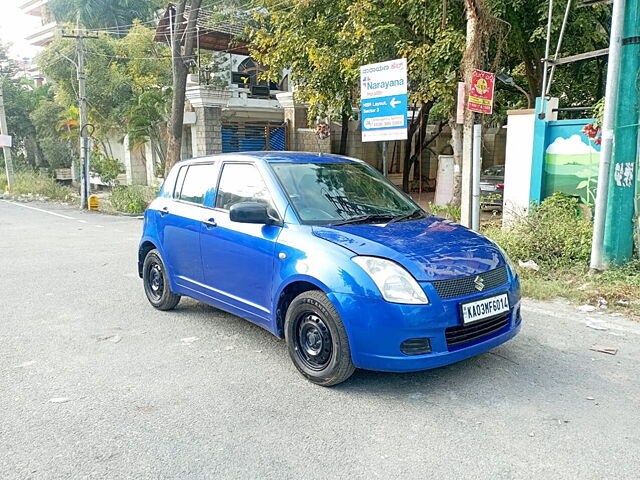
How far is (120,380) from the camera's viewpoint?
12.9 ft

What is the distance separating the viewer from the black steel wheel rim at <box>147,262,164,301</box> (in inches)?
224

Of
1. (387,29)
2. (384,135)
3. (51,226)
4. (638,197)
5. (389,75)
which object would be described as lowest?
(51,226)

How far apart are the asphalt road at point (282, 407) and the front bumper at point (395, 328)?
1.00 feet

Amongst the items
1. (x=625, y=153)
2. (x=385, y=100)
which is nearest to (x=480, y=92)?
(x=385, y=100)

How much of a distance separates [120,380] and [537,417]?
290 cm

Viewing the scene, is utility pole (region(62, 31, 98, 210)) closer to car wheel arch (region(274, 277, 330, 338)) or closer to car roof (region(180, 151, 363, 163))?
car roof (region(180, 151, 363, 163))

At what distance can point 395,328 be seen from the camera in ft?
11.1

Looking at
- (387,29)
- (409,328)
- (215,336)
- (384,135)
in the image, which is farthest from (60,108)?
(409,328)

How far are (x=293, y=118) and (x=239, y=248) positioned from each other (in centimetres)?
1580

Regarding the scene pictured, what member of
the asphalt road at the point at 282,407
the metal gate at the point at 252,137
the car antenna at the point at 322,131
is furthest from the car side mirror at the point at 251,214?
the metal gate at the point at 252,137

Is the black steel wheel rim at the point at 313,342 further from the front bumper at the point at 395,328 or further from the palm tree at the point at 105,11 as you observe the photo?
the palm tree at the point at 105,11

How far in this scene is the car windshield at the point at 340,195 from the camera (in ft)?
13.9

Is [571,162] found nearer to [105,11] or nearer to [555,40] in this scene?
[555,40]

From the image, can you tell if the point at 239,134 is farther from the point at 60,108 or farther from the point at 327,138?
the point at 60,108
